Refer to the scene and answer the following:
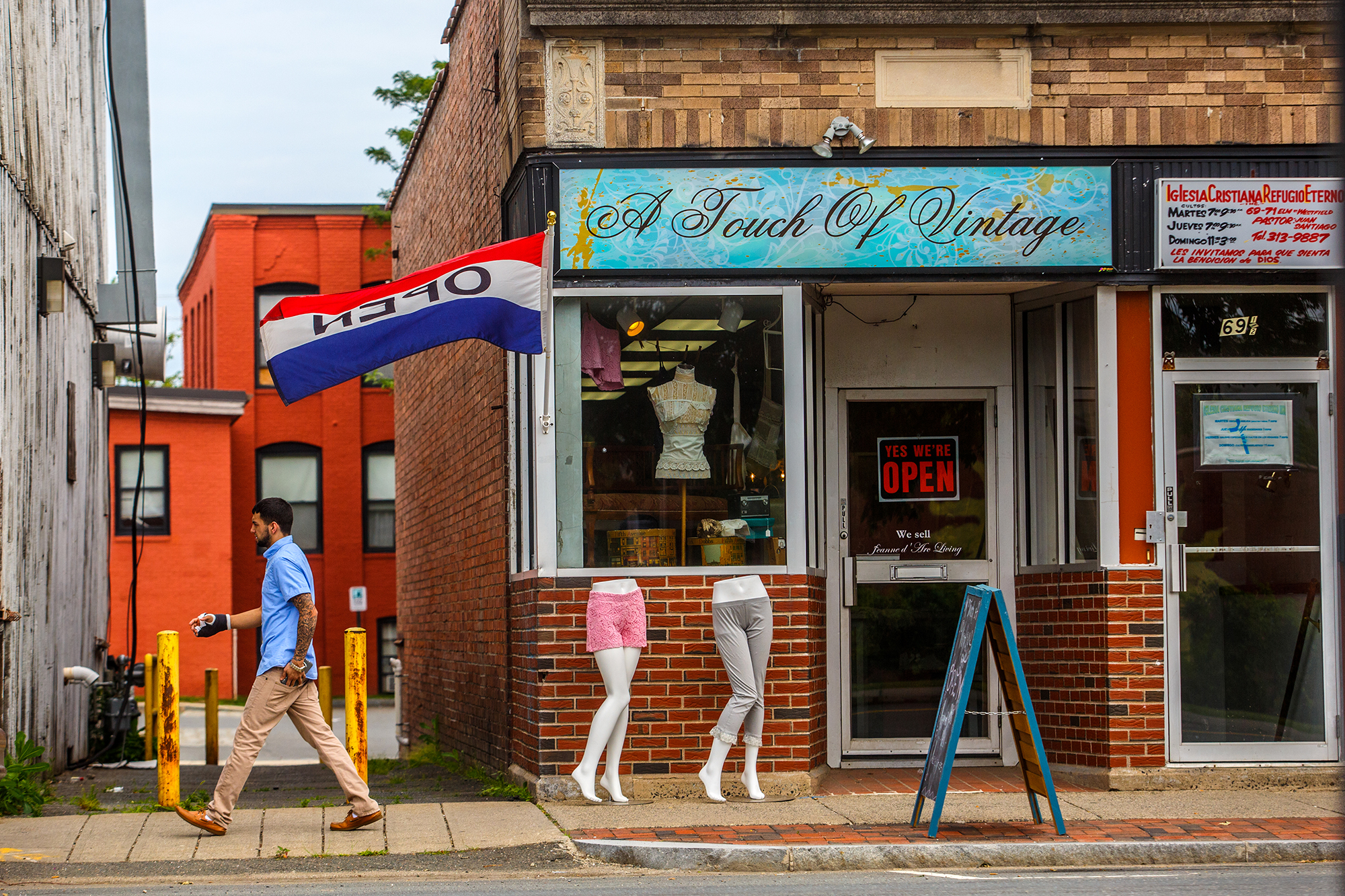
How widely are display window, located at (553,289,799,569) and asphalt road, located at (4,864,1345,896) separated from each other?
263 centimetres

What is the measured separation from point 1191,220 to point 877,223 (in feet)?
6.67

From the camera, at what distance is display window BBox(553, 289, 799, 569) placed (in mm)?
9297

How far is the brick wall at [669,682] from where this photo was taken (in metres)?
9.04

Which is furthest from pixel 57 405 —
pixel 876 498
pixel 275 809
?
pixel 876 498

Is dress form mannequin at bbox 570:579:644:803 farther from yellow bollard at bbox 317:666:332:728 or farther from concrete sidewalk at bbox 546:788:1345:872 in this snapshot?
yellow bollard at bbox 317:666:332:728

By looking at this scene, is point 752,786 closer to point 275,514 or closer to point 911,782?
point 911,782

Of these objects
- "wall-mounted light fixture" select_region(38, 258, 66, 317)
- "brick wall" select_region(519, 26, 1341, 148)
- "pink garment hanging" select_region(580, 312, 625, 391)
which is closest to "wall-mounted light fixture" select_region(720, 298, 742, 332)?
"pink garment hanging" select_region(580, 312, 625, 391)

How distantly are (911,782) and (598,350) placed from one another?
11.4ft

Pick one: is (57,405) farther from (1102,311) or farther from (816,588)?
(1102,311)

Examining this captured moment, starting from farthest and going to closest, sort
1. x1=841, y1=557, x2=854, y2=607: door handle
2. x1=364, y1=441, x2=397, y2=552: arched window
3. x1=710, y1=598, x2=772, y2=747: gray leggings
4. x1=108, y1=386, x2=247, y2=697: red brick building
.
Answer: x1=364, y1=441, x2=397, y2=552: arched window
x1=108, y1=386, x2=247, y2=697: red brick building
x1=841, y1=557, x2=854, y2=607: door handle
x1=710, y1=598, x2=772, y2=747: gray leggings

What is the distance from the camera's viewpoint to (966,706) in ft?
25.4

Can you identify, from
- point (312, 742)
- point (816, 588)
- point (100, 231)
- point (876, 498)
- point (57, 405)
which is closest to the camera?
point (312, 742)

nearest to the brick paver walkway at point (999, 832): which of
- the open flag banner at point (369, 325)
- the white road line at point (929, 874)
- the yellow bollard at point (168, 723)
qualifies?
the white road line at point (929, 874)

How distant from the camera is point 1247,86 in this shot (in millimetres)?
9500
